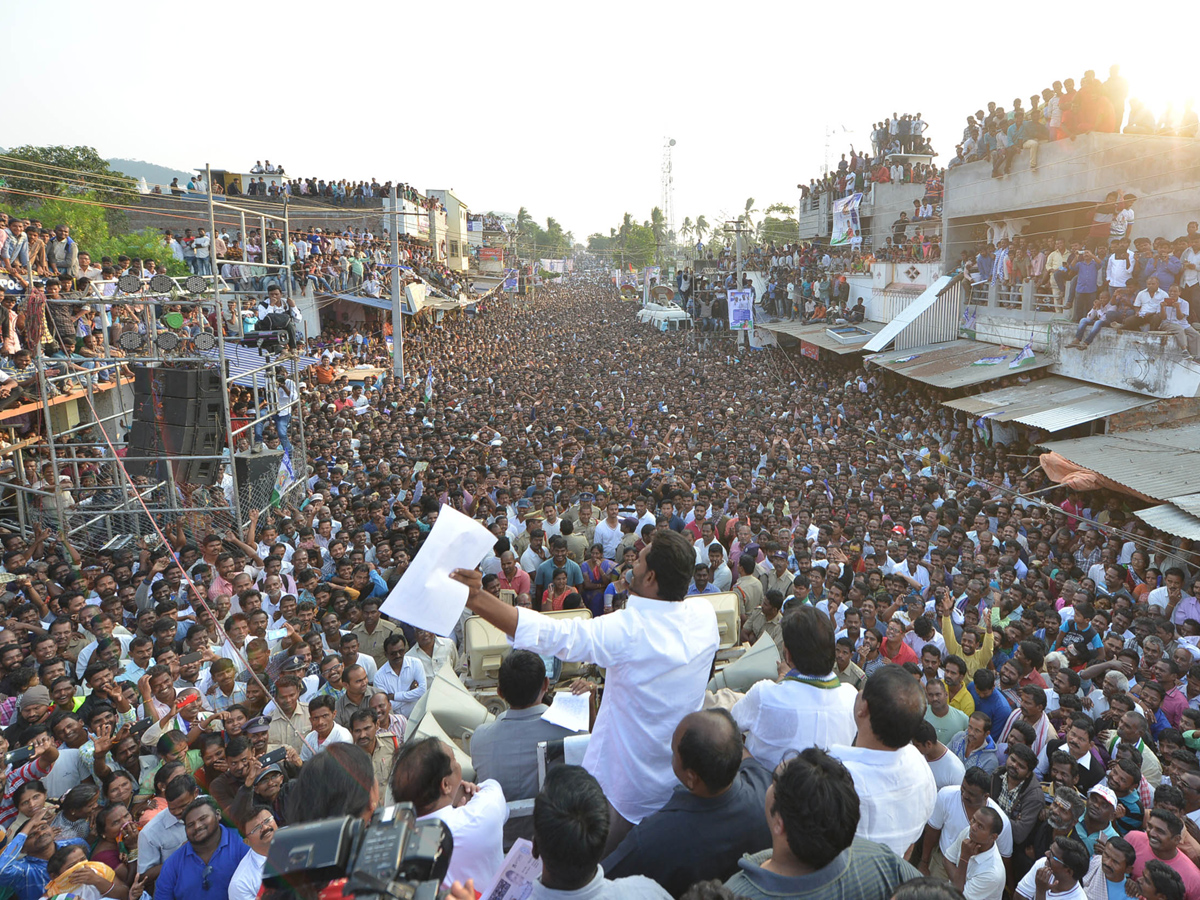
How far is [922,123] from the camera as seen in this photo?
87.5 feet

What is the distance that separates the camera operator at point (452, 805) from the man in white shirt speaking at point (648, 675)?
0.43 metres

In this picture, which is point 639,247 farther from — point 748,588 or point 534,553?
point 748,588

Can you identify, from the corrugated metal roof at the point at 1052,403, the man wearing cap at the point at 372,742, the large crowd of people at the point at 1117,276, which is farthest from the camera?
the large crowd of people at the point at 1117,276

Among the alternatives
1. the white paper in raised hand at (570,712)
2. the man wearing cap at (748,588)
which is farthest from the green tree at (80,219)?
the white paper in raised hand at (570,712)

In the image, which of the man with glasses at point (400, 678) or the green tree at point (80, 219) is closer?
the man with glasses at point (400, 678)

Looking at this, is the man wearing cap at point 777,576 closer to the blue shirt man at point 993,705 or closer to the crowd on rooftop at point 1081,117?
the blue shirt man at point 993,705

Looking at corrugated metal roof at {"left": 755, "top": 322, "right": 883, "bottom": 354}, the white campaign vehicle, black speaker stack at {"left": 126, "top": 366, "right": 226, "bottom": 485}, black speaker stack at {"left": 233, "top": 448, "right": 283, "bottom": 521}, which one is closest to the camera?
black speaker stack at {"left": 126, "top": 366, "right": 226, "bottom": 485}

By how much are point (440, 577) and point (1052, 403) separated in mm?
10998

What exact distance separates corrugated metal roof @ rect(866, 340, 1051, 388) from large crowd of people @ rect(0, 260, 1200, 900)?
1.05m

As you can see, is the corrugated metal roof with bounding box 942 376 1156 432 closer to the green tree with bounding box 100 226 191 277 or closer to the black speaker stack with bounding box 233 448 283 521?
the black speaker stack with bounding box 233 448 283 521

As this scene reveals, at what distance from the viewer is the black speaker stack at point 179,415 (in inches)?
335

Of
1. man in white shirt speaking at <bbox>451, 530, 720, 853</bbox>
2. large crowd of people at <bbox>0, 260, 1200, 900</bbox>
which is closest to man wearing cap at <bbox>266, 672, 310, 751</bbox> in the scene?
large crowd of people at <bbox>0, 260, 1200, 900</bbox>

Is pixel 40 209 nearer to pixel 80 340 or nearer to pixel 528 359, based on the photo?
pixel 528 359

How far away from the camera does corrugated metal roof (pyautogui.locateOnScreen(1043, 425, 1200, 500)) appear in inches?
300
